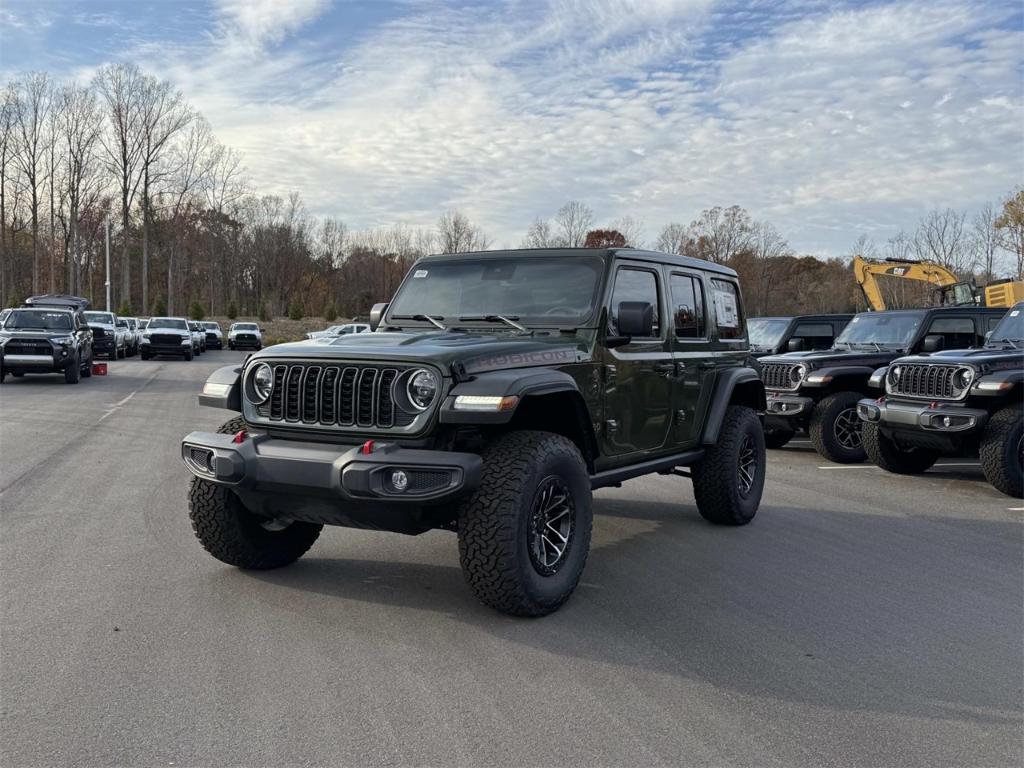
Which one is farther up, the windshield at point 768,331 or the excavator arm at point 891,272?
the excavator arm at point 891,272

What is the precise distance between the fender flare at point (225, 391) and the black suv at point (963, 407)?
692 cm

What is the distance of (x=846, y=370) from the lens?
38.2ft

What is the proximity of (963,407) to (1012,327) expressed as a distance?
2130mm

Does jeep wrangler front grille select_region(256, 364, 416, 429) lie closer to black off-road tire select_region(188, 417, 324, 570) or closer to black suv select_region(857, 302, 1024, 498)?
black off-road tire select_region(188, 417, 324, 570)

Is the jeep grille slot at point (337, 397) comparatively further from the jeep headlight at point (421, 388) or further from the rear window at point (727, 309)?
the rear window at point (727, 309)

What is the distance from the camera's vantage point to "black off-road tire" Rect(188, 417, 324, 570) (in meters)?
5.30

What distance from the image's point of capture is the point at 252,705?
365 centimetres

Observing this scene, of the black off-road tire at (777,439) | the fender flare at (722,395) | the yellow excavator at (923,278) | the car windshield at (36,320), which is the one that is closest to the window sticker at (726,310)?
the fender flare at (722,395)

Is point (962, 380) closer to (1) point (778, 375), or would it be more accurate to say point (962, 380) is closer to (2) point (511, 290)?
(1) point (778, 375)

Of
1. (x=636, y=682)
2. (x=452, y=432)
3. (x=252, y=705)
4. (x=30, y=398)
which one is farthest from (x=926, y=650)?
(x=30, y=398)

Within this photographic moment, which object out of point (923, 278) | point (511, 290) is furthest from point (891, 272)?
point (511, 290)

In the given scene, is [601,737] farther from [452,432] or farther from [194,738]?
[452,432]

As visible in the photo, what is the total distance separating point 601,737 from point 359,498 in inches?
65.1

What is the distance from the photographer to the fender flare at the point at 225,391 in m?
5.24
